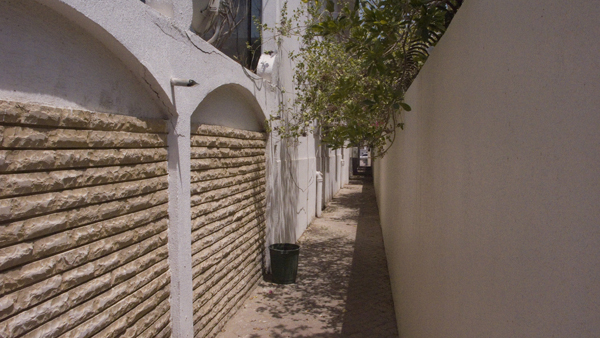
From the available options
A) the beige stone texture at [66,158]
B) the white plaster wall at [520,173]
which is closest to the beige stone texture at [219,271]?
the beige stone texture at [66,158]

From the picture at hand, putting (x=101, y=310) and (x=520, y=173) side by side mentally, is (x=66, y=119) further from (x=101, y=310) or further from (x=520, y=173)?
(x=520, y=173)

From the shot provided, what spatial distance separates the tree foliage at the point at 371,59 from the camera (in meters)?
3.80

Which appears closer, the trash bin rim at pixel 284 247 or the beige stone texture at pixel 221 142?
the beige stone texture at pixel 221 142

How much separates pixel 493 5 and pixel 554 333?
1206 mm

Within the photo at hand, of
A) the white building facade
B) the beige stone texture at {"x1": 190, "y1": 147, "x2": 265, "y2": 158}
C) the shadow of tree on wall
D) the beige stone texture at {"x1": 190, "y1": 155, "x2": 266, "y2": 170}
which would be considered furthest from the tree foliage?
the shadow of tree on wall

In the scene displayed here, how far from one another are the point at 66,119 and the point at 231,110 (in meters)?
3.12

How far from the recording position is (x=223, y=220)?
5.22m

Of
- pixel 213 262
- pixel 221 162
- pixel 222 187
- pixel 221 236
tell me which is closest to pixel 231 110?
pixel 221 162

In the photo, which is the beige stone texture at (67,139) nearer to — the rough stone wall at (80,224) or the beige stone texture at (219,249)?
the rough stone wall at (80,224)

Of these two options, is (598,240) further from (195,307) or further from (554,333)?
(195,307)

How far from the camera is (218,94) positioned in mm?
5270

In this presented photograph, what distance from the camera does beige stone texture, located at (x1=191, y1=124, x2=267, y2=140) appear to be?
14.9 feet

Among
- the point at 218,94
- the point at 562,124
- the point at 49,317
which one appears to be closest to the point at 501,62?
the point at 562,124

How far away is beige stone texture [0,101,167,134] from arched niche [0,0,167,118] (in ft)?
0.16
